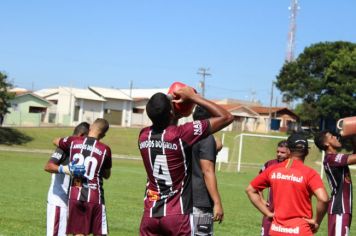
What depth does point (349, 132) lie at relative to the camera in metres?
3.05

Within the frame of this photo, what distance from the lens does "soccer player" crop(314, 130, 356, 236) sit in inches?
301

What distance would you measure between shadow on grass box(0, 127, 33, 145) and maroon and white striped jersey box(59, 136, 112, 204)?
Answer: 52217 millimetres

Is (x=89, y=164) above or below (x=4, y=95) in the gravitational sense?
below

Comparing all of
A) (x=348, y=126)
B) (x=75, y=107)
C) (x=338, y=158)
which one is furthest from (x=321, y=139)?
(x=75, y=107)

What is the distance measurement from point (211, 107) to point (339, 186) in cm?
344

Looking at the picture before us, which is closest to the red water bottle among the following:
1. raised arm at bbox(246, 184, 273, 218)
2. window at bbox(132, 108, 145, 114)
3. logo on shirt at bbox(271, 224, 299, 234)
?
logo on shirt at bbox(271, 224, 299, 234)

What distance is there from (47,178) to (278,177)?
1851 cm

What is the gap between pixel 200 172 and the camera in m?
6.27

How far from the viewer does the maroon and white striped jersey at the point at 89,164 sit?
7117 mm

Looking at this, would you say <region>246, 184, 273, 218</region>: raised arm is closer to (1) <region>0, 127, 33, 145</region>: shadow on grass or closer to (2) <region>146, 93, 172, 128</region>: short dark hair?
(2) <region>146, 93, 172, 128</region>: short dark hair

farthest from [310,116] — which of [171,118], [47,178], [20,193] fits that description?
[171,118]

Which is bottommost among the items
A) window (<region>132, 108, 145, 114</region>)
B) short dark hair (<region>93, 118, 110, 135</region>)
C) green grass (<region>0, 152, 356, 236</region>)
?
green grass (<region>0, 152, 356, 236</region>)

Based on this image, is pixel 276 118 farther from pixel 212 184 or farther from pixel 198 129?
pixel 198 129

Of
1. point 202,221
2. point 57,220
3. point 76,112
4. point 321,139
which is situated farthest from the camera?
point 76,112
